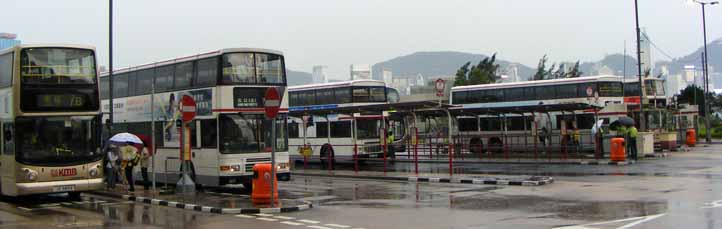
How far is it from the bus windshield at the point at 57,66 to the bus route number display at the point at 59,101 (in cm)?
35

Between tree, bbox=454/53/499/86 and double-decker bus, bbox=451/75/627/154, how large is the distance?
3126 centimetres

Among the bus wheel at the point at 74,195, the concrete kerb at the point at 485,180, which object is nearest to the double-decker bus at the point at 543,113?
the concrete kerb at the point at 485,180

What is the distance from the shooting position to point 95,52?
731 inches

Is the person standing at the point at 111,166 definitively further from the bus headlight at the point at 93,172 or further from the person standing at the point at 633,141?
the person standing at the point at 633,141

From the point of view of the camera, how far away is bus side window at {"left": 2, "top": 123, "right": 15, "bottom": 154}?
1773cm

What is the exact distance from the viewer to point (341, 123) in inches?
1330

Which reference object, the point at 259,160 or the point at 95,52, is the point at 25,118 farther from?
the point at 259,160

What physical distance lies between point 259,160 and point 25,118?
5.97 meters

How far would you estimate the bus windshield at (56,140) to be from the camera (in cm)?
1758

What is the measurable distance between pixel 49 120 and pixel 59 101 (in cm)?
53

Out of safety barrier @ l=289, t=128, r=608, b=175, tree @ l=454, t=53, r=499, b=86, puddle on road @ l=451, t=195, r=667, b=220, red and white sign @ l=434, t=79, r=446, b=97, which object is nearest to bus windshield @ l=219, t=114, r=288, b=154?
red and white sign @ l=434, t=79, r=446, b=97

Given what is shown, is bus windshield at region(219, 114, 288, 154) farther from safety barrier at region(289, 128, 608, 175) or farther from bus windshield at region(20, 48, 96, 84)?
safety barrier at region(289, 128, 608, 175)

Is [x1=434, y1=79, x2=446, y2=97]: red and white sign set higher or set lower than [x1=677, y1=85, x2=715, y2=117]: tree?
lower

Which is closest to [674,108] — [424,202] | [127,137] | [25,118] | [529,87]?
[529,87]
